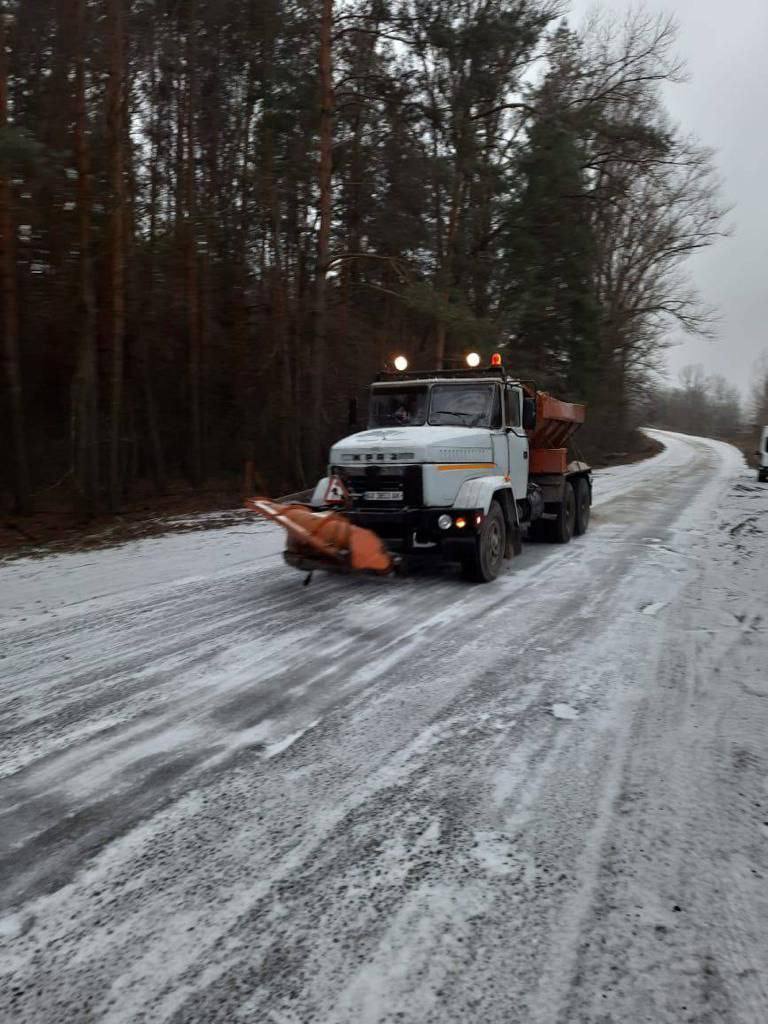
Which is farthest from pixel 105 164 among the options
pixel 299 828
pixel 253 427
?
pixel 299 828

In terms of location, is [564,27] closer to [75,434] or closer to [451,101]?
[451,101]

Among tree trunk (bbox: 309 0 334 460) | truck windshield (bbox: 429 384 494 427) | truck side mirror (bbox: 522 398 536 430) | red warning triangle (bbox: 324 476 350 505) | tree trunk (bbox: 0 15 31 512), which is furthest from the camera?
tree trunk (bbox: 309 0 334 460)

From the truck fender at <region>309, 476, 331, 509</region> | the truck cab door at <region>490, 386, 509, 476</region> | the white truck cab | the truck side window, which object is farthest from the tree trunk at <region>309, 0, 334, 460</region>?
the truck fender at <region>309, 476, 331, 509</region>

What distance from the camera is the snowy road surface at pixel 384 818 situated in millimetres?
2098

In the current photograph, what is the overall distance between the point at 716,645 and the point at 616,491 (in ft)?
50.3

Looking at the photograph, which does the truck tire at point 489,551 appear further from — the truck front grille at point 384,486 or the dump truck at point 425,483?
the truck front grille at point 384,486

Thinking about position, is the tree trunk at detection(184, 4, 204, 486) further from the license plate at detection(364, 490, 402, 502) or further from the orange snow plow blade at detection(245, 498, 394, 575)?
the orange snow plow blade at detection(245, 498, 394, 575)

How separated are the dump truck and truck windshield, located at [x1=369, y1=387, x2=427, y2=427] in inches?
0.5

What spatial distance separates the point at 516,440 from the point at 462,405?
101cm

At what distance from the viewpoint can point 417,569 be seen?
8391mm

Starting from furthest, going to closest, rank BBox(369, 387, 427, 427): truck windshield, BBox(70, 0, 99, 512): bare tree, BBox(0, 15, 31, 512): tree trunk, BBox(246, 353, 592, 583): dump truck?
BBox(70, 0, 99, 512): bare tree, BBox(0, 15, 31, 512): tree trunk, BBox(369, 387, 427, 427): truck windshield, BBox(246, 353, 592, 583): dump truck

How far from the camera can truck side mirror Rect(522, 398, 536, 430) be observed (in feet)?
28.6

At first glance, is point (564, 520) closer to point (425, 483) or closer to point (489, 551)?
point (489, 551)

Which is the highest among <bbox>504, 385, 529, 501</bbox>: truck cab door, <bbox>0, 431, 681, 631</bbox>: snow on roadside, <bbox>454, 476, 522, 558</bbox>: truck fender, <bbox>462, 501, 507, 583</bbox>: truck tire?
<bbox>504, 385, 529, 501</bbox>: truck cab door
